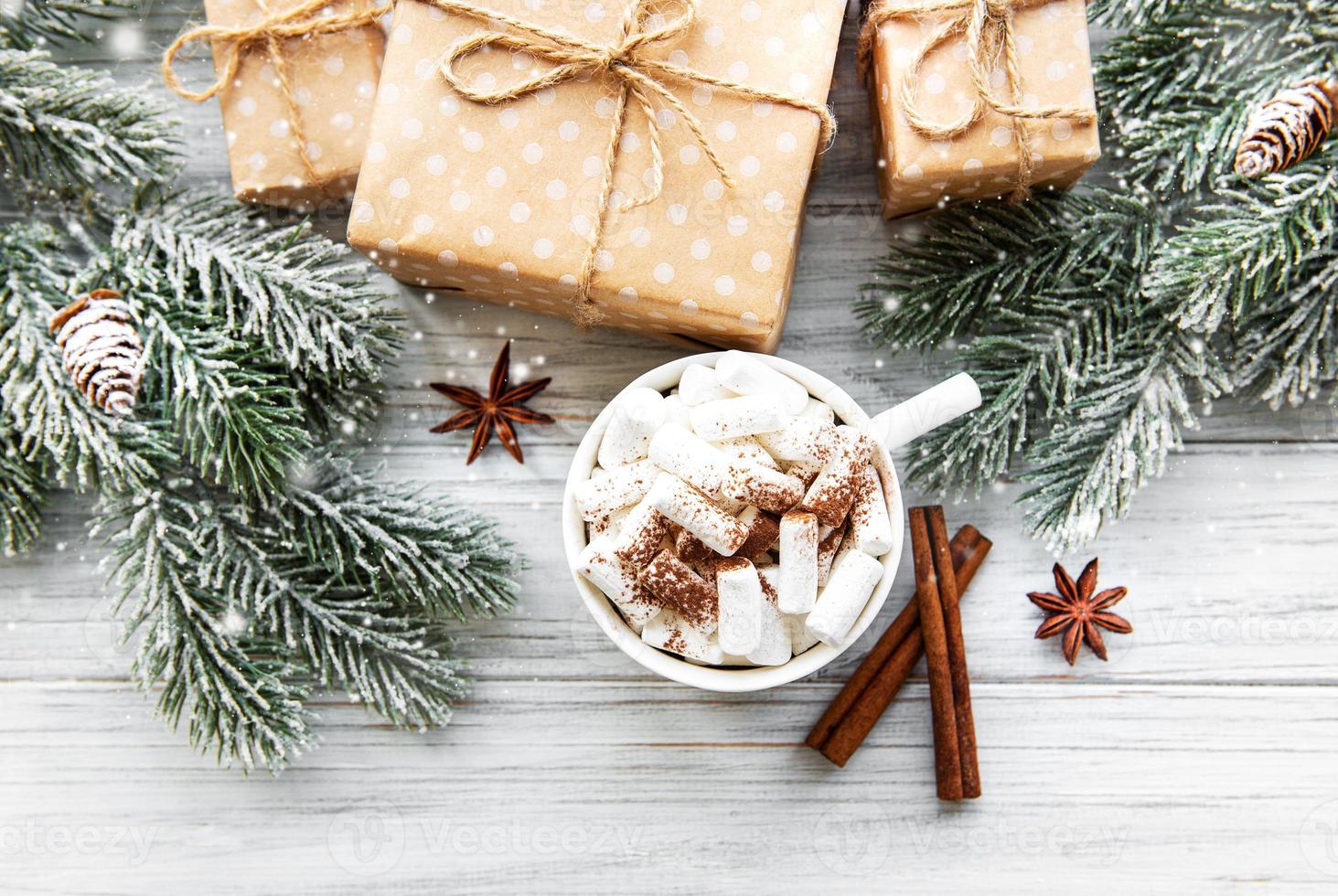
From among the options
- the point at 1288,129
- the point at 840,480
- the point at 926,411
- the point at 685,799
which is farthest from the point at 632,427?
the point at 1288,129

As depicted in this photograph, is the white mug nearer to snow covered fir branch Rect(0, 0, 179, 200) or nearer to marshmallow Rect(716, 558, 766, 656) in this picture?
marshmallow Rect(716, 558, 766, 656)

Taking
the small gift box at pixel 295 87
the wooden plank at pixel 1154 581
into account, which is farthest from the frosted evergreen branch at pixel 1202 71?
the small gift box at pixel 295 87

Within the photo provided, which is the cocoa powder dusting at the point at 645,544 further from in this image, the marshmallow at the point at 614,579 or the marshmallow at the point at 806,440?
the marshmallow at the point at 806,440

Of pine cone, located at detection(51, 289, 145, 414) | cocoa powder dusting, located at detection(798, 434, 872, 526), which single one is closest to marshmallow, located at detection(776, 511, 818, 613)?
cocoa powder dusting, located at detection(798, 434, 872, 526)

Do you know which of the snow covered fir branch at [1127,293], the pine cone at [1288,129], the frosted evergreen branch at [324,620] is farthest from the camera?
the frosted evergreen branch at [324,620]

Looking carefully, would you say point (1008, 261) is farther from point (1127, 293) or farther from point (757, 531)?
point (757, 531)

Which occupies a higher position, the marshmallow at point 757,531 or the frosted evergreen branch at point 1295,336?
the frosted evergreen branch at point 1295,336

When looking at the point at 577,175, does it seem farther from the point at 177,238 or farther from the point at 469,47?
the point at 177,238
